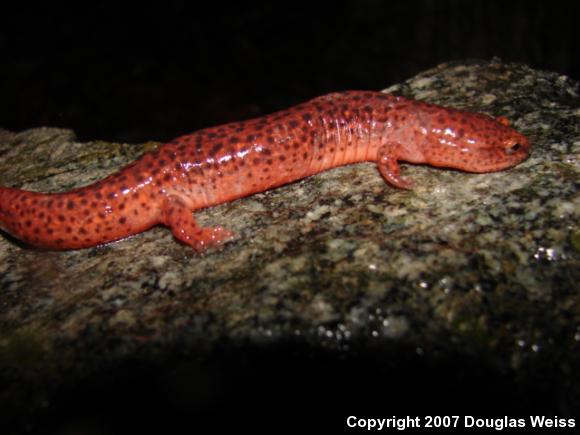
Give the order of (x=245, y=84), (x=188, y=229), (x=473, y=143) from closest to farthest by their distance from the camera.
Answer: (x=188, y=229), (x=473, y=143), (x=245, y=84)

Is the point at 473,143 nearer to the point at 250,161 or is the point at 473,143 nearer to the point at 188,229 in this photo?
the point at 250,161

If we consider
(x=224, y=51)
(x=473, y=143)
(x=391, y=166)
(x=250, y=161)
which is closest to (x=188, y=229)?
(x=250, y=161)

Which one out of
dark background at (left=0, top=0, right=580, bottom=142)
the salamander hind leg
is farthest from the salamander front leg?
dark background at (left=0, top=0, right=580, bottom=142)

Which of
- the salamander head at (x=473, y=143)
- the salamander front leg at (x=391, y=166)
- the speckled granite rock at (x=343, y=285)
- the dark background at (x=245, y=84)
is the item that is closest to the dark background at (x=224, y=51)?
the dark background at (x=245, y=84)

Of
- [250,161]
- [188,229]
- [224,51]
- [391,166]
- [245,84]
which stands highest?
[224,51]

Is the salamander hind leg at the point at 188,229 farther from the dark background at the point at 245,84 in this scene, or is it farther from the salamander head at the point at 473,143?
the salamander head at the point at 473,143

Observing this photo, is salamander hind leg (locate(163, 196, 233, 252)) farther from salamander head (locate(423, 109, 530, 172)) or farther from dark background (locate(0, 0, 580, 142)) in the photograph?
dark background (locate(0, 0, 580, 142))
